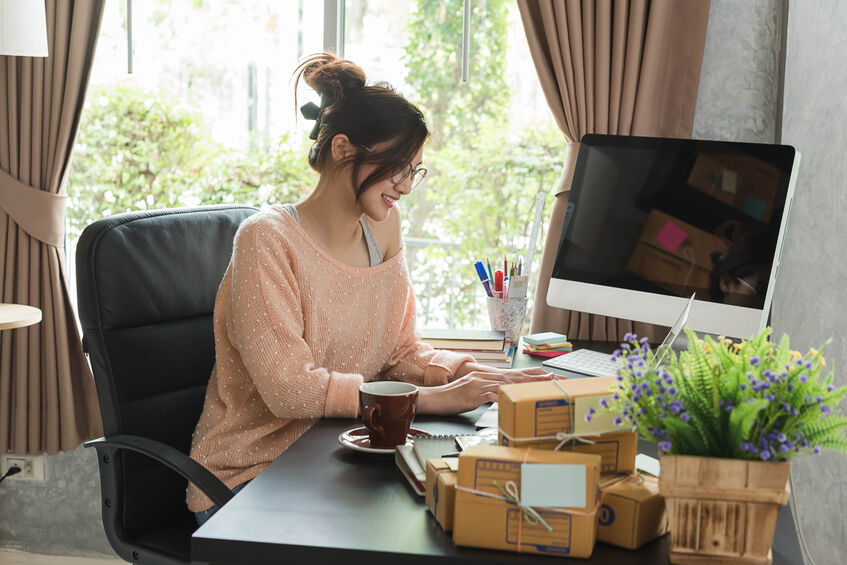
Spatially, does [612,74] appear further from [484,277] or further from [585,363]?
[585,363]

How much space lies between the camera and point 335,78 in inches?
58.6

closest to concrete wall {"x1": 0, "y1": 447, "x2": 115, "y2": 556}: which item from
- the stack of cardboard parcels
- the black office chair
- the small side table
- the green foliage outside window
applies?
the small side table

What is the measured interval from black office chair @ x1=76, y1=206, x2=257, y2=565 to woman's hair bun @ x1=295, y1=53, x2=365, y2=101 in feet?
1.22

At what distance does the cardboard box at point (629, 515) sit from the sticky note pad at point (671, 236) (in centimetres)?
94

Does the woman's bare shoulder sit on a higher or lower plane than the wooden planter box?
higher

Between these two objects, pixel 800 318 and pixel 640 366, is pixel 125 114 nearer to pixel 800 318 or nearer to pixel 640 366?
pixel 800 318

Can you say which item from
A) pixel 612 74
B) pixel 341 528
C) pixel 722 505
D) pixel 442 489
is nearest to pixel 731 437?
pixel 722 505

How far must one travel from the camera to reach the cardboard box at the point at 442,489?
2.74ft

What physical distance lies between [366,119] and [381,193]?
0.46 ft

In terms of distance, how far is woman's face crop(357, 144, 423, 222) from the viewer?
149 centimetres

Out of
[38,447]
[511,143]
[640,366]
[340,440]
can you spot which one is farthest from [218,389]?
[511,143]

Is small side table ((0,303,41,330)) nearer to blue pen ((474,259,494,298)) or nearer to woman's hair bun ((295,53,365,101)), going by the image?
woman's hair bun ((295,53,365,101))

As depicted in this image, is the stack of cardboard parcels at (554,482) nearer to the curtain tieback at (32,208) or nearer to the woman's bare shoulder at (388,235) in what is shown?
the woman's bare shoulder at (388,235)

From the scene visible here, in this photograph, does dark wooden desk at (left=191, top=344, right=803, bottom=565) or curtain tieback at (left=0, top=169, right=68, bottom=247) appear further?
curtain tieback at (left=0, top=169, right=68, bottom=247)
